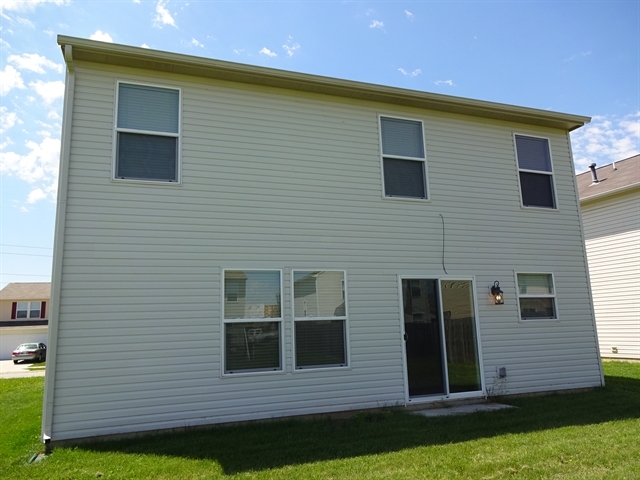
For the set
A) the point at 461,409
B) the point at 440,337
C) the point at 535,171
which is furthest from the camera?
the point at 535,171

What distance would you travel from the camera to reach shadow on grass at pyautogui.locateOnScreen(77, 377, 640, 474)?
468cm

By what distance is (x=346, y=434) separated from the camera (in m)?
5.37

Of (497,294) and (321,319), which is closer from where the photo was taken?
(321,319)

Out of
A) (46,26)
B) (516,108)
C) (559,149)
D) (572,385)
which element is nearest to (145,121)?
(46,26)

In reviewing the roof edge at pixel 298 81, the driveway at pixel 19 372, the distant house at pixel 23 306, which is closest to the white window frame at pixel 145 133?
the roof edge at pixel 298 81

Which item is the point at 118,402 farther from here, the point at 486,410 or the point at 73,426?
the point at 486,410

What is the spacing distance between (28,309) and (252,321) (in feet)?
106

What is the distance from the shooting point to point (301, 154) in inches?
272

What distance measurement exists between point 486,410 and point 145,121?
6.26 m

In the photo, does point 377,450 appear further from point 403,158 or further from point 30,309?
point 30,309

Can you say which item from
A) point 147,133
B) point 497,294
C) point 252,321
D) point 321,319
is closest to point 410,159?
point 497,294

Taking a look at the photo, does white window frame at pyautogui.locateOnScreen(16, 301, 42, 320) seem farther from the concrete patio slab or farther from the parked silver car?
the concrete patio slab

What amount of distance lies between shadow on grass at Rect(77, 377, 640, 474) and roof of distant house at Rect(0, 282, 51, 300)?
31.0 meters

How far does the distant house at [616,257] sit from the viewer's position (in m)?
12.1
